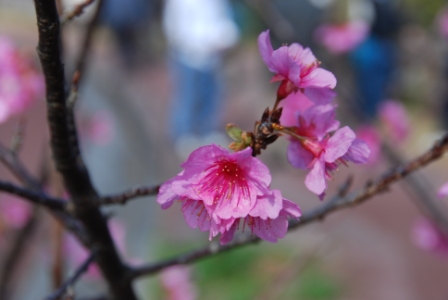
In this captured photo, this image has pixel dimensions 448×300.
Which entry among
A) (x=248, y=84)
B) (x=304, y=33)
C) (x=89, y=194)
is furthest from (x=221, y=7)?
(x=89, y=194)

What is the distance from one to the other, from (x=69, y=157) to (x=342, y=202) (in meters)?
0.40

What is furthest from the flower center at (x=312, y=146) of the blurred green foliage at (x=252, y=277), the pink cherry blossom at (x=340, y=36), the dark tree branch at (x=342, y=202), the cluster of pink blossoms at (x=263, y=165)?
the pink cherry blossom at (x=340, y=36)

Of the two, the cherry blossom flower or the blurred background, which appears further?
the blurred background

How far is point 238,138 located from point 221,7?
4.45 meters

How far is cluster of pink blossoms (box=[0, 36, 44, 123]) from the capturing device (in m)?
1.46

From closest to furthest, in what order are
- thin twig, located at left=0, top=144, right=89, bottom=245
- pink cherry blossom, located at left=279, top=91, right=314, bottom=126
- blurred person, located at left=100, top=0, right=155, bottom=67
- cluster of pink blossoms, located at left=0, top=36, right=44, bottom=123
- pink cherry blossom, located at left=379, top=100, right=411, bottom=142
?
thin twig, located at left=0, top=144, right=89, bottom=245
cluster of pink blossoms, located at left=0, top=36, right=44, bottom=123
pink cherry blossom, located at left=279, top=91, right=314, bottom=126
pink cherry blossom, located at left=379, top=100, right=411, bottom=142
blurred person, located at left=100, top=0, right=155, bottom=67

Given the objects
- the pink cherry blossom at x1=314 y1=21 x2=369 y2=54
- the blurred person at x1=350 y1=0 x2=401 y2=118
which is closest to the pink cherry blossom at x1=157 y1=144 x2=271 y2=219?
the pink cherry blossom at x1=314 y1=21 x2=369 y2=54

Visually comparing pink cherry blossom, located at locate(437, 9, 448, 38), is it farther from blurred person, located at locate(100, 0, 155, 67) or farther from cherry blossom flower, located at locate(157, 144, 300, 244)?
blurred person, located at locate(100, 0, 155, 67)

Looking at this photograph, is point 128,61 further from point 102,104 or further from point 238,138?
point 238,138

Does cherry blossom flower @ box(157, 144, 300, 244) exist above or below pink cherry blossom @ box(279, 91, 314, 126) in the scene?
above

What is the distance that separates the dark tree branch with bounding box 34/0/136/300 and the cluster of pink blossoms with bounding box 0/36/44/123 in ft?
2.91

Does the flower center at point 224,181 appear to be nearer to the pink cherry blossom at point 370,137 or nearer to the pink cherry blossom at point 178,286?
the pink cherry blossom at point 370,137

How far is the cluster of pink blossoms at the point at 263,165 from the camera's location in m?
0.50

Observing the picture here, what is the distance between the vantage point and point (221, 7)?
187 inches
